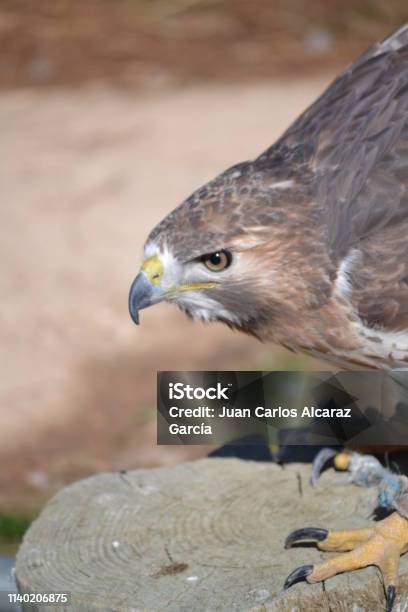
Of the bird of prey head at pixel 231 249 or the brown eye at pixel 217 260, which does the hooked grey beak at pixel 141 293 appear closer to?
the bird of prey head at pixel 231 249

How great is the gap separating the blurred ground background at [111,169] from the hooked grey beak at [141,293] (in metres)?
2.54

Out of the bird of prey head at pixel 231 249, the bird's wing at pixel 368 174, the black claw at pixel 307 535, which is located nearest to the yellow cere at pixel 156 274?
the bird of prey head at pixel 231 249

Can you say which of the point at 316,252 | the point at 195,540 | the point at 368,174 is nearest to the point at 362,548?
the point at 195,540

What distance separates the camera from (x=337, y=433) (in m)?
A: 4.38

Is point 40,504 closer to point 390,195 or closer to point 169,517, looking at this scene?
point 169,517

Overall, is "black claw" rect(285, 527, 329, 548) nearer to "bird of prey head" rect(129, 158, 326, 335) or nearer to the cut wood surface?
the cut wood surface

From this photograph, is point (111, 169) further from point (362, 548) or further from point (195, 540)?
point (362, 548)

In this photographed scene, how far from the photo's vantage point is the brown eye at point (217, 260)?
379 centimetres

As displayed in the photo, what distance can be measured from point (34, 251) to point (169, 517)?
→ 5549mm

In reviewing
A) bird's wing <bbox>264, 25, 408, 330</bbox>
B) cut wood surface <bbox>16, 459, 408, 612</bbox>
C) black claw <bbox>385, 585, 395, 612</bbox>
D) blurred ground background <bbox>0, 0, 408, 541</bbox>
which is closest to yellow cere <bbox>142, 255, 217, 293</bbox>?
bird's wing <bbox>264, 25, 408, 330</bbox>

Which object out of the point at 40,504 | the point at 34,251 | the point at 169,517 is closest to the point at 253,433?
the point at 169,517

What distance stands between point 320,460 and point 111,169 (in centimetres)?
653

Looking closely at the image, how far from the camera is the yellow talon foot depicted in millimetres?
3410

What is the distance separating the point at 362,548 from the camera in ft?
11.6
